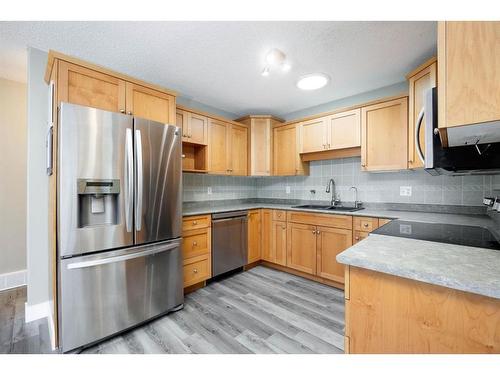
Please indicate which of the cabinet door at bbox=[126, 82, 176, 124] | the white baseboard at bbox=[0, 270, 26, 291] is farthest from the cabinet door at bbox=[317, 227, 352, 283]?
the white baseboard at bbox=[0, 270, 26, 291]

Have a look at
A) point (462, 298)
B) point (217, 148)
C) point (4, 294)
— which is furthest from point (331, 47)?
point (4, 294)

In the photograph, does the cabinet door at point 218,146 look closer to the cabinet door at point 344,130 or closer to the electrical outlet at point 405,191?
the cabinet door at point 344,130

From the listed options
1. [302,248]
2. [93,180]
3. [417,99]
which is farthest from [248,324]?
[417,99]

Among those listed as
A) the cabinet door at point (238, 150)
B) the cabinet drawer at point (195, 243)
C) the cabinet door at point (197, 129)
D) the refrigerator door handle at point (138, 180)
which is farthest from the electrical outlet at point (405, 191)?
the refrigerator door handle at point (138, 180)

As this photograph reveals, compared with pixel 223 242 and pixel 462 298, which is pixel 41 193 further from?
pixel 462 298

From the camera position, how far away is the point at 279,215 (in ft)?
9.96

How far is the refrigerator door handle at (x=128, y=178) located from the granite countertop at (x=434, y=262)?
5.03 ft

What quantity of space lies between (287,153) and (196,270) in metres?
1.99

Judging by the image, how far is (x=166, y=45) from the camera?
1.83 meters

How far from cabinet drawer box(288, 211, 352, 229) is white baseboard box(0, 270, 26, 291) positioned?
3296 mm

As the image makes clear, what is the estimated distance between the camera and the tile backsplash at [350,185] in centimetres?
218

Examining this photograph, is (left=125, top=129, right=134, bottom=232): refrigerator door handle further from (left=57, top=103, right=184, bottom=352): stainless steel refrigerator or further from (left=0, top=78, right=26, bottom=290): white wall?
(left=0, top=78, right=26, bottom=290): white wall

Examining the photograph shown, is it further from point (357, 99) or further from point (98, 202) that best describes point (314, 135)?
point (98, 202)

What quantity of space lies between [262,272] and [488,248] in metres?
2.42
